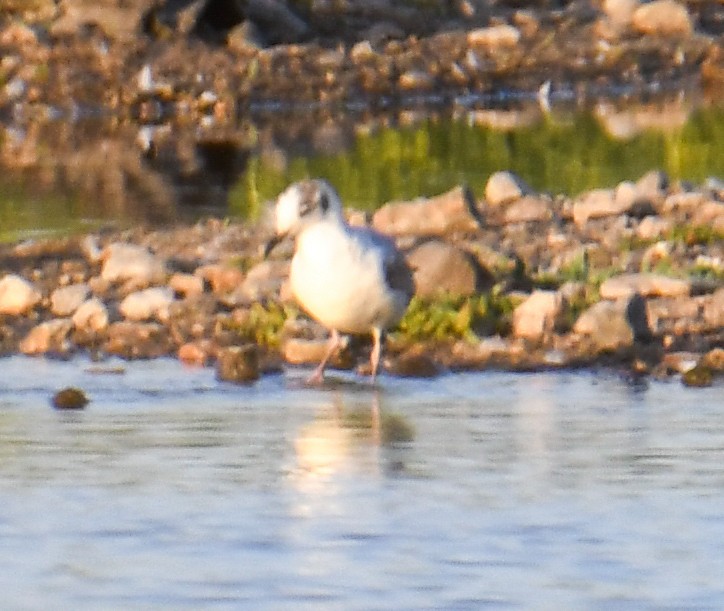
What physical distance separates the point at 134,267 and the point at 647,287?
2969 mm

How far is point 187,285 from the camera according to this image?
512 inches

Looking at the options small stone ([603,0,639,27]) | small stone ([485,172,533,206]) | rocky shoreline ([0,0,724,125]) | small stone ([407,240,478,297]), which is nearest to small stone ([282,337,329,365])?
small stone ([407,240,478,297])

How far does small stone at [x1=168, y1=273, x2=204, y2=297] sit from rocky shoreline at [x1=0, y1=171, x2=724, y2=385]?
1cm

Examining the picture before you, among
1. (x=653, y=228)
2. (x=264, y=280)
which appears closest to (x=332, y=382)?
(x=264, y=280)

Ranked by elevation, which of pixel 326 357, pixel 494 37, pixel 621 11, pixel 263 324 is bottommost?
pixel 326 357

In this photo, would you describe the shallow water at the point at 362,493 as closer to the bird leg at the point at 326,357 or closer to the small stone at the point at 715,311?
the bird leg at the point at 326,357

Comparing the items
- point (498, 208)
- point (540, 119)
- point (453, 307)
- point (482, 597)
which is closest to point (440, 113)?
point (540, 119)

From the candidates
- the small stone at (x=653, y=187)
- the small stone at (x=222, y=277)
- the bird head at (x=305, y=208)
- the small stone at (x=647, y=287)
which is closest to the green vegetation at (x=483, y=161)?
the small stone at (x=653, y=187)

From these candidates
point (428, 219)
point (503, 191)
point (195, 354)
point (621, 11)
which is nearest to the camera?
point (195, 354)

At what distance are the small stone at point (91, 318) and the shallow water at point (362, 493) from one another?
116 cm

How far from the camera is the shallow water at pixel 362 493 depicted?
6750mm

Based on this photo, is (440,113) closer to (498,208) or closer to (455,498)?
(498,208)

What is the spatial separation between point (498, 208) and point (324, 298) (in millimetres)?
4432

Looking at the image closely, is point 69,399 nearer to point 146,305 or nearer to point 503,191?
Result: point 146,305
